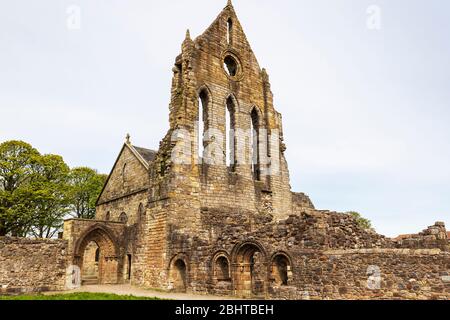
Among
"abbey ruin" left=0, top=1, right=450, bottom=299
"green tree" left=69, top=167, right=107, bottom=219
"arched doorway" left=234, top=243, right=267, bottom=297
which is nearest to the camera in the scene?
"abbey ruin" left=0, top=1, right=450, bottom=299

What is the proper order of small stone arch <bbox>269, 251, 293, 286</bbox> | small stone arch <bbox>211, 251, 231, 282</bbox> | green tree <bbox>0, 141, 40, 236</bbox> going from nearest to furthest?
small stone arch <bbox>269, 251, 293, 286</bbox>, small stone arch <bbox>211, 251, 231, 282</bbox>, green tree <bbox>0, 141, 40, 236</bbox>

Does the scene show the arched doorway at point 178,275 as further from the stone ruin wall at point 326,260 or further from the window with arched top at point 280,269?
the window with arched top at point 280,269

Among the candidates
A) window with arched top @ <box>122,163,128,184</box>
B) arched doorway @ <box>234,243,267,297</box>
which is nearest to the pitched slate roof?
window with arched top @ <box>122,163,128,184</box>

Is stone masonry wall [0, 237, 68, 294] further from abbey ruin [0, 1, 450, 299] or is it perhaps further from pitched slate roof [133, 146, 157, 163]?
pitched slate roof [133, 146, 157, 163]

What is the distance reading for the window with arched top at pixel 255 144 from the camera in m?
22.0

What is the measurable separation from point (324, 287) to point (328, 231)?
214 centimetres

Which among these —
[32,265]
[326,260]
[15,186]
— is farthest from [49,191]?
[326,260]

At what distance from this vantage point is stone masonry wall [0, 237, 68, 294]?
16625mm

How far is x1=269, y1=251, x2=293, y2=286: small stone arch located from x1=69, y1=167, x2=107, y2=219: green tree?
31369 mm

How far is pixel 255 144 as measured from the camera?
22.3 meters

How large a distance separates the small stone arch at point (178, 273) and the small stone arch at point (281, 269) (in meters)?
4.47

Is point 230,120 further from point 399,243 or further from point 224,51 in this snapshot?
point 399,243

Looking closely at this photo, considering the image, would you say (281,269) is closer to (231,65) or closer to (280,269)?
(280,269)
